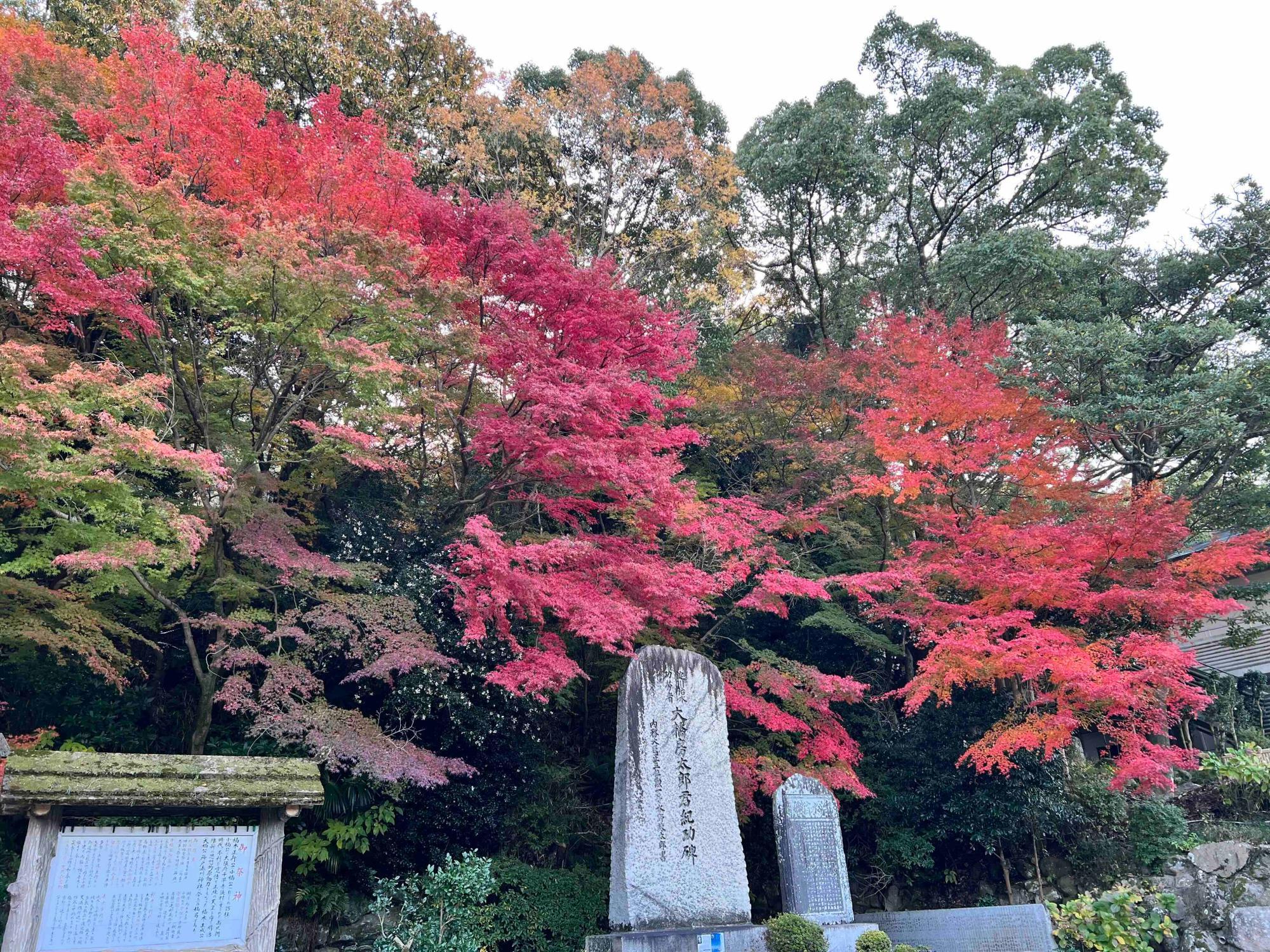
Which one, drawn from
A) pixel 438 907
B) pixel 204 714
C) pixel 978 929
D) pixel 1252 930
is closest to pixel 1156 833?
pixel 1252 930

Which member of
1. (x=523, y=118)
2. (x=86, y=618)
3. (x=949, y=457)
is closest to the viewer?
(x=86, y=618)

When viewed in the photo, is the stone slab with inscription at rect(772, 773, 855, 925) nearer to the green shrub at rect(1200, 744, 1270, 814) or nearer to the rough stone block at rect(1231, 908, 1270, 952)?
the rough stone block at rect(1231, 908, 1270, 952)

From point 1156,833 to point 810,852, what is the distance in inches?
208

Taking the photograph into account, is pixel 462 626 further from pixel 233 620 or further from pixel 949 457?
pixel 949 457

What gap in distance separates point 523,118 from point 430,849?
13127mm

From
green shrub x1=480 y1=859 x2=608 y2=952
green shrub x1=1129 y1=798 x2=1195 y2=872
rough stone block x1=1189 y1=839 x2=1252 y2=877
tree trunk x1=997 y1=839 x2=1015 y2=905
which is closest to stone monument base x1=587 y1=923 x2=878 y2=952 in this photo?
green shrub x1=480 y1=859 x2=608 y2=952

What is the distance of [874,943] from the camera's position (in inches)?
327

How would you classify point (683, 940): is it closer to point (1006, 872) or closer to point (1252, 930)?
point (1006, 872)

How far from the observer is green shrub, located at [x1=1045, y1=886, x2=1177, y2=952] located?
27.3ft

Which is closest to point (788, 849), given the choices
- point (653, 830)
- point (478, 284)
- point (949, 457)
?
point (653, 830)

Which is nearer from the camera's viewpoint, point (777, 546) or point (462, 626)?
point (462, 626)

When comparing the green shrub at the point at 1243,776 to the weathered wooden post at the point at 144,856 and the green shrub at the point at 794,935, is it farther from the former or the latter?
the weathered wooden post at the point at 144,856

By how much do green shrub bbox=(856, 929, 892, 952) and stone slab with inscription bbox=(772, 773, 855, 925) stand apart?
88 cm

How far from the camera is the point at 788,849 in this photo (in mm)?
9508
